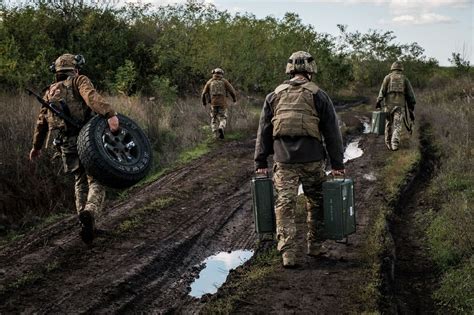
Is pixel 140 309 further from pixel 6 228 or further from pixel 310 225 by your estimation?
pixel 6 228

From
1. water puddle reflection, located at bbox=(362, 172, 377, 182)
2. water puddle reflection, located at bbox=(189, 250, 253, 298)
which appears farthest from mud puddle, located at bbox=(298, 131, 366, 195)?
water puddle reflection, located at bbox=(189, 250, 253, 298)

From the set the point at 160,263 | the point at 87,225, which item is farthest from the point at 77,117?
the point at 160,263

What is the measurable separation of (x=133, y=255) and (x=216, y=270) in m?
0.89

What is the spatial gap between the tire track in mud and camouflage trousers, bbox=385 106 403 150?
499cm

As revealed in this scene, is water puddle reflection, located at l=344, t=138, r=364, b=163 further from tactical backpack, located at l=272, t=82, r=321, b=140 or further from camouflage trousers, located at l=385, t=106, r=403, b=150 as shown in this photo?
tactical backpack, located at l=272, t=82, r=321, b=140

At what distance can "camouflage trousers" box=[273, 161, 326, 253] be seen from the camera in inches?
218

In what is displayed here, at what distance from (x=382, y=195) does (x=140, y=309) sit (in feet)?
16.4

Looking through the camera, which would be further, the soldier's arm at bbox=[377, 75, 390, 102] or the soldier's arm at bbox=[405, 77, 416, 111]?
the soldier's arm at bbox=[377, 75, 390, 102]

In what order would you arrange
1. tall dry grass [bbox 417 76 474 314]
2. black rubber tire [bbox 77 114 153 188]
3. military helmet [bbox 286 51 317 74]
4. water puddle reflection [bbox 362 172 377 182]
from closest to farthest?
1. tall dry grass [bbox 417 76 474 314]
2. military helmet [bbox 286 51 317 74]
3. black rubber tire [bbox 77 114 153 188]
4. water puddle reflection [bbox 362 172 377 182]

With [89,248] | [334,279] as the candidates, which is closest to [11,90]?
[89,248]

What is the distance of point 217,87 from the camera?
15.0 m

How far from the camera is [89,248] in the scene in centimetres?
604

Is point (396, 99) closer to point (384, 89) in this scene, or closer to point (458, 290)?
point (384, 89)

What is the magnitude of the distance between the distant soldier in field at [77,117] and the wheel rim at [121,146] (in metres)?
0.19
